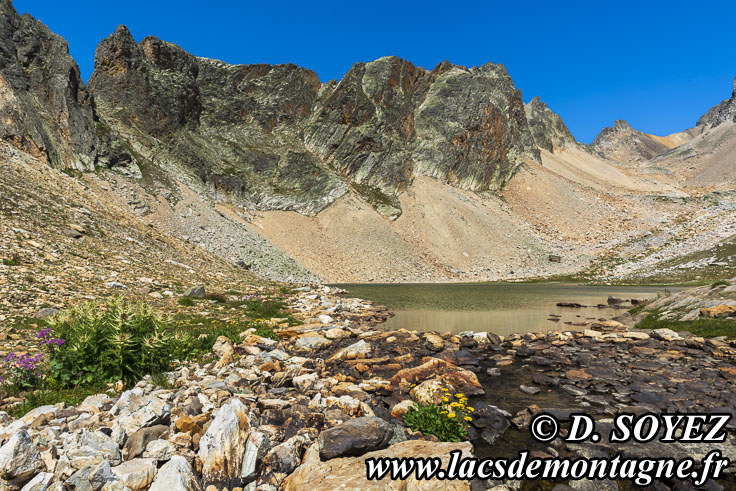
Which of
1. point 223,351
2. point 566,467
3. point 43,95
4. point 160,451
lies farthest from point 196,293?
point 43,95

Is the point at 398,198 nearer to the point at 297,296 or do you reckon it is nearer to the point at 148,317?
the point at 297,296

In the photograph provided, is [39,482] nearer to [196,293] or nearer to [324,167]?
[196,293]

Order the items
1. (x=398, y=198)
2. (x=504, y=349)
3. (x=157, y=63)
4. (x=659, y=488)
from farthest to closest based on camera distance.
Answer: (x=398, y=198), (x=157, y=63), (x=504, y=349), (x=659, y=488)

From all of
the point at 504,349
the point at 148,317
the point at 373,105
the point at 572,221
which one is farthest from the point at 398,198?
the point at 148,317

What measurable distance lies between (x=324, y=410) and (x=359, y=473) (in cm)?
228

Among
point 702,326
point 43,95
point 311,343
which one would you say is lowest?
point 311,343

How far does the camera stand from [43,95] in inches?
1986

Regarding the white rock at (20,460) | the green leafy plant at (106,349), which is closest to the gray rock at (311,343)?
the green leafy plant at (106,349)

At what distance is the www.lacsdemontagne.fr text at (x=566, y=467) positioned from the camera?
568cm

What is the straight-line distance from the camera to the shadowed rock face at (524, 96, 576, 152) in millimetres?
158250

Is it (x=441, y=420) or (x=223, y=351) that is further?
(x=223, y=351)

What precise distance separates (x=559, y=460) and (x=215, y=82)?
114173 millimetres

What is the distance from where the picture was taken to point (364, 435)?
20.7 feet

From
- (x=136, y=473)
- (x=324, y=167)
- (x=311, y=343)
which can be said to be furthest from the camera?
(x=324, y=167)
